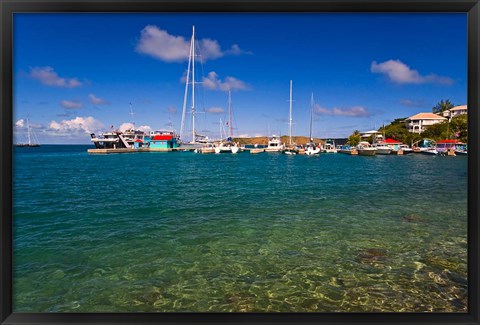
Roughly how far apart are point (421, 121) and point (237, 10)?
59.6 meters

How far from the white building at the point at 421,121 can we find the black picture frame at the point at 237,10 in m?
57.4

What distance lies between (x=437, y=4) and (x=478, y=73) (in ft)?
1.61

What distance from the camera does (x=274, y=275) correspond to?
12.7 feet

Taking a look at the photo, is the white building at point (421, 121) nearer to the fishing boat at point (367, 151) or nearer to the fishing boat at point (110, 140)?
the fishing boat at point (367, 151)

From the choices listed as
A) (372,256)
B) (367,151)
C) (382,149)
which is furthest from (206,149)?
(372,256)

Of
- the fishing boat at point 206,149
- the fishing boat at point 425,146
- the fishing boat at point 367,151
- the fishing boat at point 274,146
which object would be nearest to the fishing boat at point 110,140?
the fishing boat at point 206,149

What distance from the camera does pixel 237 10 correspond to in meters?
1.75

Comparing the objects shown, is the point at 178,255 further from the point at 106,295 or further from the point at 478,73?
the point at 478,73

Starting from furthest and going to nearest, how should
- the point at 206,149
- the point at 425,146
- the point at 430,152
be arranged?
1. the point at 206,149
2. the point at 425,146
3. the point at 430,152

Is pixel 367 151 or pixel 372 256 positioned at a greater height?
pixel 367 151

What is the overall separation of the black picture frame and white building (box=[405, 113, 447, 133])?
5743cm

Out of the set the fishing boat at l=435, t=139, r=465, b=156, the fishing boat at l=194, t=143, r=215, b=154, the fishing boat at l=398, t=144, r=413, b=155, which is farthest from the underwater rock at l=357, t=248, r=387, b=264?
the fishing boat at l=194, t=143, r=215, b=154

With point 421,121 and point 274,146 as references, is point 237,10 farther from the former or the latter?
point 421,121

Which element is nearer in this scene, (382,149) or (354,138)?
(382,149)
